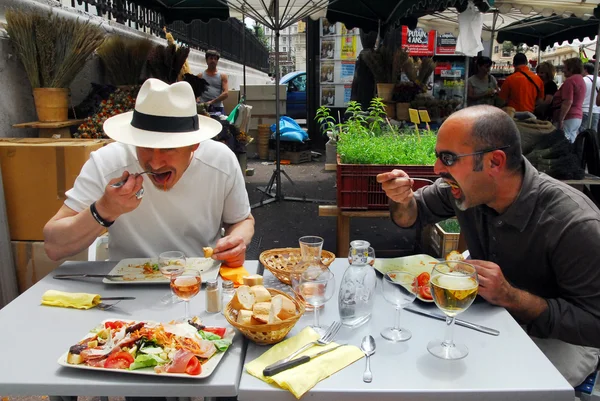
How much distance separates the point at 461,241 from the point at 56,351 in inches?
128

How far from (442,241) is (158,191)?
2.68 meters

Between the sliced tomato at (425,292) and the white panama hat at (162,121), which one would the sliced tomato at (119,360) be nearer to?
the white panama hat at (162,121)

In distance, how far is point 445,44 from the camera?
13008mm

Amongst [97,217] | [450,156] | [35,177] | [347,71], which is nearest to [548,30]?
[347,71]

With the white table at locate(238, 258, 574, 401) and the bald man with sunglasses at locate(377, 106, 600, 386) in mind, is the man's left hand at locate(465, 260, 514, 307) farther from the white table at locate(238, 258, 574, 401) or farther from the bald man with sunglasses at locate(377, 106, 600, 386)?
the white table at locate(238, 258, 574, 401)

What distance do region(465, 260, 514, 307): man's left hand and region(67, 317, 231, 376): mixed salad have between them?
95cm

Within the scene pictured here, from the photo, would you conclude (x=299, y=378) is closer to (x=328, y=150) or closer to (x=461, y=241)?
(x=461, y=241)

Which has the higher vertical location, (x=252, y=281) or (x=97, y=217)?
(x=97, y=217)

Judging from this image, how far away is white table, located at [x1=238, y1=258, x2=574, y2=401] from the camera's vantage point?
1.34 m

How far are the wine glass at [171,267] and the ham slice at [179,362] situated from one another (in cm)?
47

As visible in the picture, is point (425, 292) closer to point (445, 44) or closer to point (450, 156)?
point (450, 156)

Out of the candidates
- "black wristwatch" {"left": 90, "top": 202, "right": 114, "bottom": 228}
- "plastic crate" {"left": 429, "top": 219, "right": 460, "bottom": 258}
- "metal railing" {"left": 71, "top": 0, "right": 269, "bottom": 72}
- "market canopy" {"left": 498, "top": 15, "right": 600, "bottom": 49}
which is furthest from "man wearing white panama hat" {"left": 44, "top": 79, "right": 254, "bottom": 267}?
"market canopy" {"left": 498, "top": 15, "right": 600, "bottom": 49}

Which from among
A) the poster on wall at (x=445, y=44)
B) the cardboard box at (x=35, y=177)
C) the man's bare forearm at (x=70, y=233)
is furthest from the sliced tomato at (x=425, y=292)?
the poster on wall at (x=445, y=44)

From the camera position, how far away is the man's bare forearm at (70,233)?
211 cm
